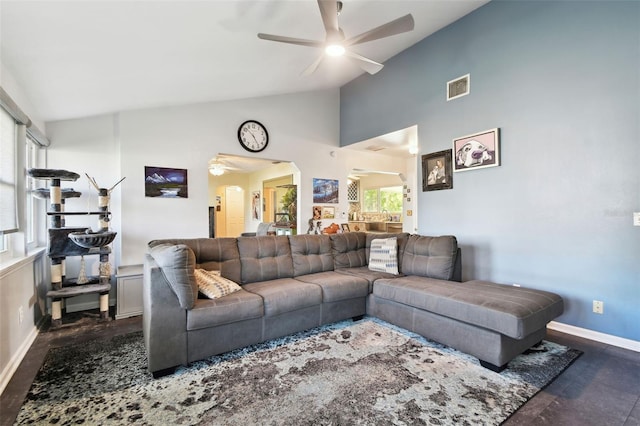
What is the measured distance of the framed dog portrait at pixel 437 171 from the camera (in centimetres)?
406

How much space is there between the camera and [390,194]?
9531 millimetres

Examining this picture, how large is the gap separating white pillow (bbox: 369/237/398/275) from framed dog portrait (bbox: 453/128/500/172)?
1366 mm

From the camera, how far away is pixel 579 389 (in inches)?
76.7

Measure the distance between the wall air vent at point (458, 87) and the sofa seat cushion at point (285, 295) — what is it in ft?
10.3

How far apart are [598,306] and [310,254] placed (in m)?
2.85

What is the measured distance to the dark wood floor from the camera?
5.50ft

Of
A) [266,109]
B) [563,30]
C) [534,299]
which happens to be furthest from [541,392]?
[266,109]

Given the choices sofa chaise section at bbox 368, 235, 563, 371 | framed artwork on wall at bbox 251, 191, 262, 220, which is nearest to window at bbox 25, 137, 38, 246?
sofa chaise section at bbox 368, 235, 563, 371

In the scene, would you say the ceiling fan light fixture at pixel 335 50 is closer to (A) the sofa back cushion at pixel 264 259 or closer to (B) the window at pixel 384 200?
(A) the sofa back cushion at pixel 264 259

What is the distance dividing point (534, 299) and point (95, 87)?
4.48 metres

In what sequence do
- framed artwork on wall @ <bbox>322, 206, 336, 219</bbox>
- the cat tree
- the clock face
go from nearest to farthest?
the cat tree < the clock face < framed artwork on wall @ <bbox>322, 206, 336, 219</bbox>

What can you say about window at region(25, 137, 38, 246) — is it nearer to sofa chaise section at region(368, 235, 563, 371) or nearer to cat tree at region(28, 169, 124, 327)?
cat tree at region(28, 169, 124, 327)

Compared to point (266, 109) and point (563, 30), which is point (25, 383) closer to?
point (266, 109)

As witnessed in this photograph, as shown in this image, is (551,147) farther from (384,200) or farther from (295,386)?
(384,200)
